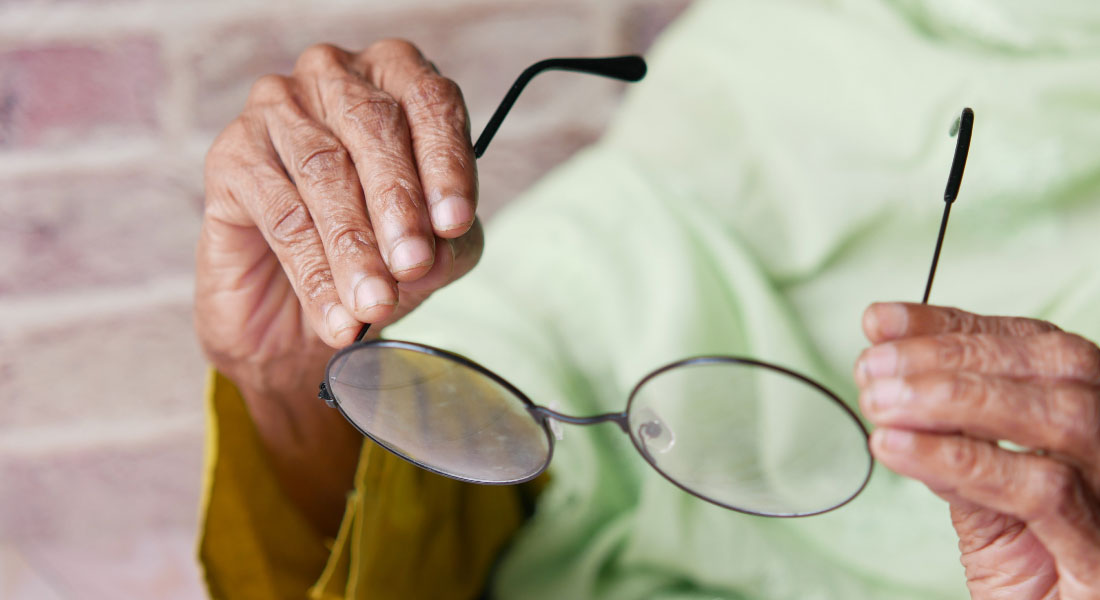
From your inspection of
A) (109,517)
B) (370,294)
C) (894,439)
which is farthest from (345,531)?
(109,517)

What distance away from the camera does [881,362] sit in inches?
14.4

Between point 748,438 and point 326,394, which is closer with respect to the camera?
point 326,394

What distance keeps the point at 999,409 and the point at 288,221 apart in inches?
14.6

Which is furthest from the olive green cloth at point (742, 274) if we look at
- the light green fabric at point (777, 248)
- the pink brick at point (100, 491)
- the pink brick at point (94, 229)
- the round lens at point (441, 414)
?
the pink brick at point (100, 491)

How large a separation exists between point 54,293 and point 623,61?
→ 737 millimetres

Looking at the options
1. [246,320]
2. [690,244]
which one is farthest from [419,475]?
[690,244]

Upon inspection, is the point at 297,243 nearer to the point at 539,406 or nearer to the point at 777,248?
the point at 539,406

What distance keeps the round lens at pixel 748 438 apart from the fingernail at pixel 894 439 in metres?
0.09

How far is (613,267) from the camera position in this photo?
681mm

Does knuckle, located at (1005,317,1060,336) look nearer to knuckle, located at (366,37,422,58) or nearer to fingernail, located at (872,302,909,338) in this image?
fingernail, located at (872,302,909,338)

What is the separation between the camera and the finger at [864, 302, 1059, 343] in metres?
0.39

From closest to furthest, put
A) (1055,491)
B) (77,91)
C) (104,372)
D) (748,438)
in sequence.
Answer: (1055,491), (748,438), (77,91), (104,372)

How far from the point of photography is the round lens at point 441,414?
44 centimetres

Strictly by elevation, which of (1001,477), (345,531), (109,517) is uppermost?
(1001,477)
